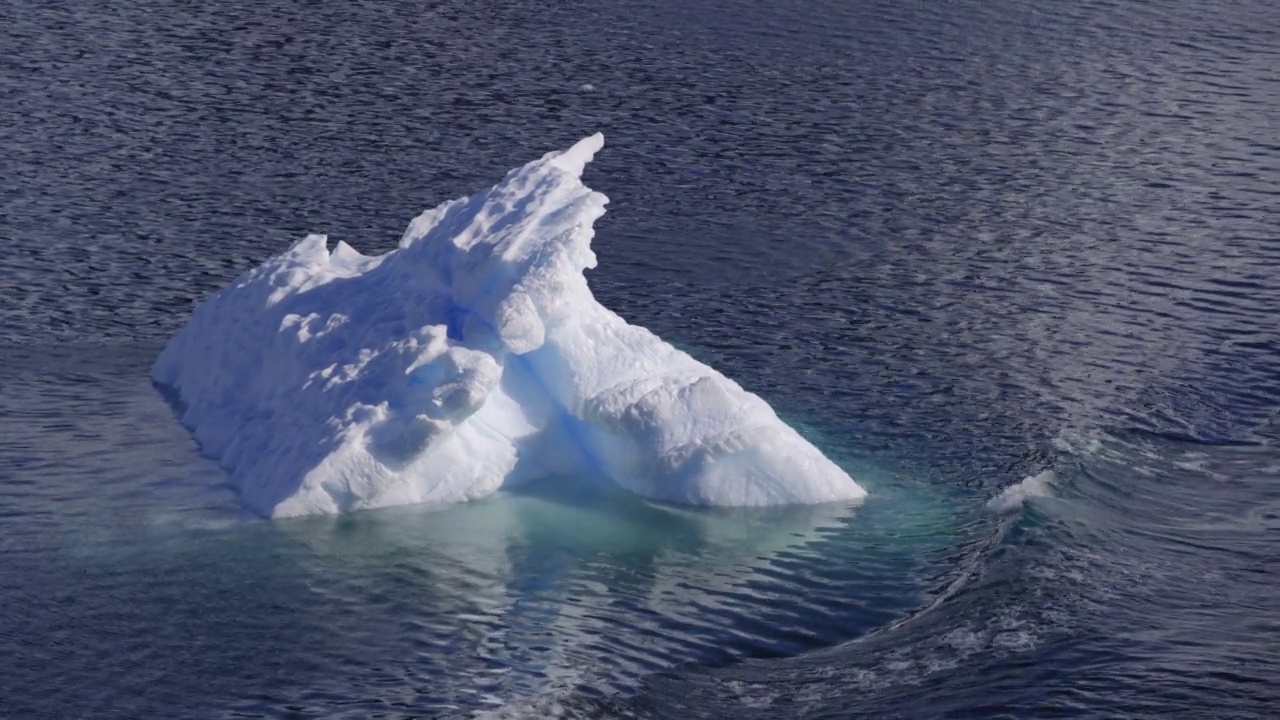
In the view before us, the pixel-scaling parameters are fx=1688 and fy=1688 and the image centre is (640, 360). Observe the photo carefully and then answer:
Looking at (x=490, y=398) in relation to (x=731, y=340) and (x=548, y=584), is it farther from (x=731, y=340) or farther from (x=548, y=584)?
(x=731, y=340)

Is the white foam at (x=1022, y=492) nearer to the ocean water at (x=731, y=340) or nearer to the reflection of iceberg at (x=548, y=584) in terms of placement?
the ocean water at (x=731, y=340)

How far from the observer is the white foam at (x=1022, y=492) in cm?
2255

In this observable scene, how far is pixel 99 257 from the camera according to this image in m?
31.1

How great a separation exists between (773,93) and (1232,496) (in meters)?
20.8

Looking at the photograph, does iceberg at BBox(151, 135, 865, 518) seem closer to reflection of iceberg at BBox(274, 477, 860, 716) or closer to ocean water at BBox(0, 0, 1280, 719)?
reflection of iceberg at BBox(274, 477, 860, 716)

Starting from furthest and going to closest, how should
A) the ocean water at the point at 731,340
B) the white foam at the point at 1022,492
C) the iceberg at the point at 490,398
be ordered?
the white foam at the point at 1022,492 → the iceberg at the point at 490,398 → the ocean water at the point at 731,340

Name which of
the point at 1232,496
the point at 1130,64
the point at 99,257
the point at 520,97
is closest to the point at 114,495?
the point at 99,257

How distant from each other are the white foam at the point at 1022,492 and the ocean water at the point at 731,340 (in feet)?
0.24

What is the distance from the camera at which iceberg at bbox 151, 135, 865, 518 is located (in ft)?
70.4

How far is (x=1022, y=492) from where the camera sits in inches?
901

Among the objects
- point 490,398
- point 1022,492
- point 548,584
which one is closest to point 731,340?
point 490,398

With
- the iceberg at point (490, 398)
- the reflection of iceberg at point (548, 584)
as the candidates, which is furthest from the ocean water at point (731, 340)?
the iceberg at point (490, 398)

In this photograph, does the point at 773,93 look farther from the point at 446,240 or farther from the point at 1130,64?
the point at 446,240

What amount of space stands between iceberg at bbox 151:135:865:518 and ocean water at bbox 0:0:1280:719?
554 millimetres
